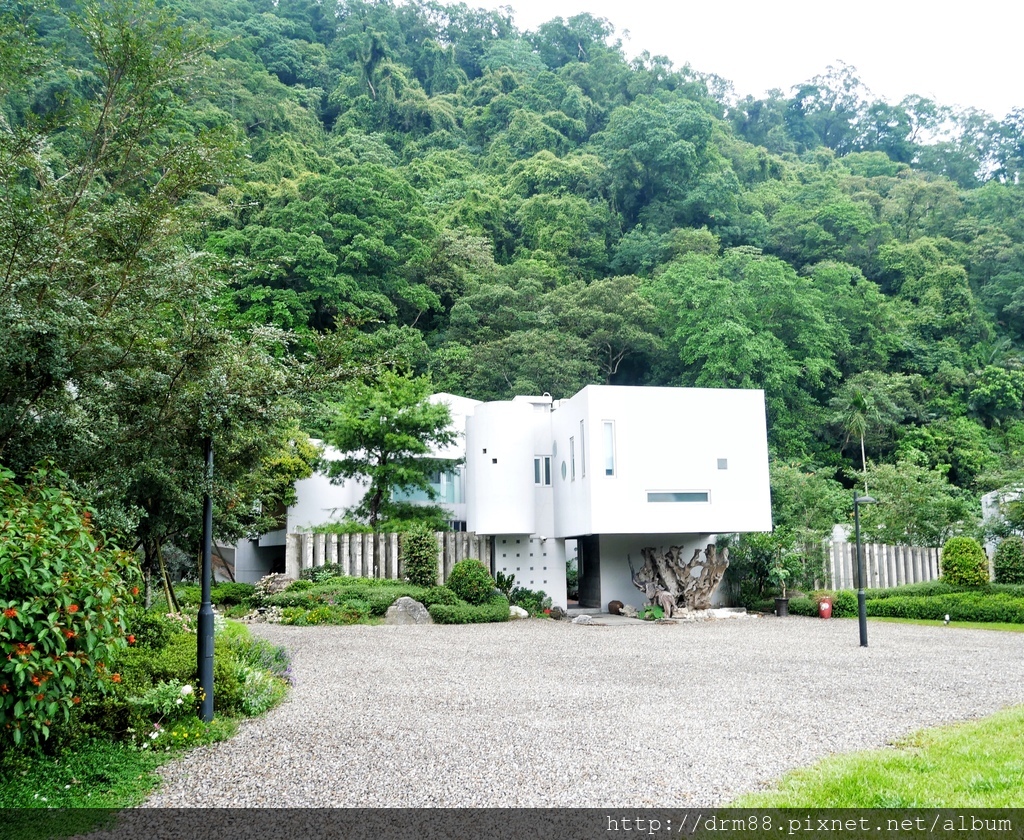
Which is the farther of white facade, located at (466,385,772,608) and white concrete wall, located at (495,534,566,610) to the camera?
white concrete wall, located at (495,534,566,610)

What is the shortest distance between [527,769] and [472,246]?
3652 cm

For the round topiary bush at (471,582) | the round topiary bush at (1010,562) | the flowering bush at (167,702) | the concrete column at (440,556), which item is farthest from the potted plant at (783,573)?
the flowering bush at (167,702)

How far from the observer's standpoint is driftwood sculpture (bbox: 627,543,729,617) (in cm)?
2072

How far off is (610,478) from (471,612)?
14.5ft

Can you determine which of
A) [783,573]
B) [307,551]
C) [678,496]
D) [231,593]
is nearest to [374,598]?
[307,551]

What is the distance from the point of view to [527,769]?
6.16 m

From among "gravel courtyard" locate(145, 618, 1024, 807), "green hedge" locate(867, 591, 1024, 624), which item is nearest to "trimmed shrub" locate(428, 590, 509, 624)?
"gravel courtyard" locate(145, 618, 1024, 807)

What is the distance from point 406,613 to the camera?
18.0 metres

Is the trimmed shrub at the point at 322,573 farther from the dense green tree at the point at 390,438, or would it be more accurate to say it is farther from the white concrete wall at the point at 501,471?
the white concrete wall at the point at 501,471

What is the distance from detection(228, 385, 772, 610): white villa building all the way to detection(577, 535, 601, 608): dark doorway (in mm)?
30

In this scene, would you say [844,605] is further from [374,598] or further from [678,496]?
[374,598]

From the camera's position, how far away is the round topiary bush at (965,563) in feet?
61.3

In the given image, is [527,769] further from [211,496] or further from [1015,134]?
[1015,134]

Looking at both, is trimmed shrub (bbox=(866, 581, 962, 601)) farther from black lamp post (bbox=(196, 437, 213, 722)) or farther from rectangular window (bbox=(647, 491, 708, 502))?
black lamp post (bbox=(196, 437, 213, 722))
